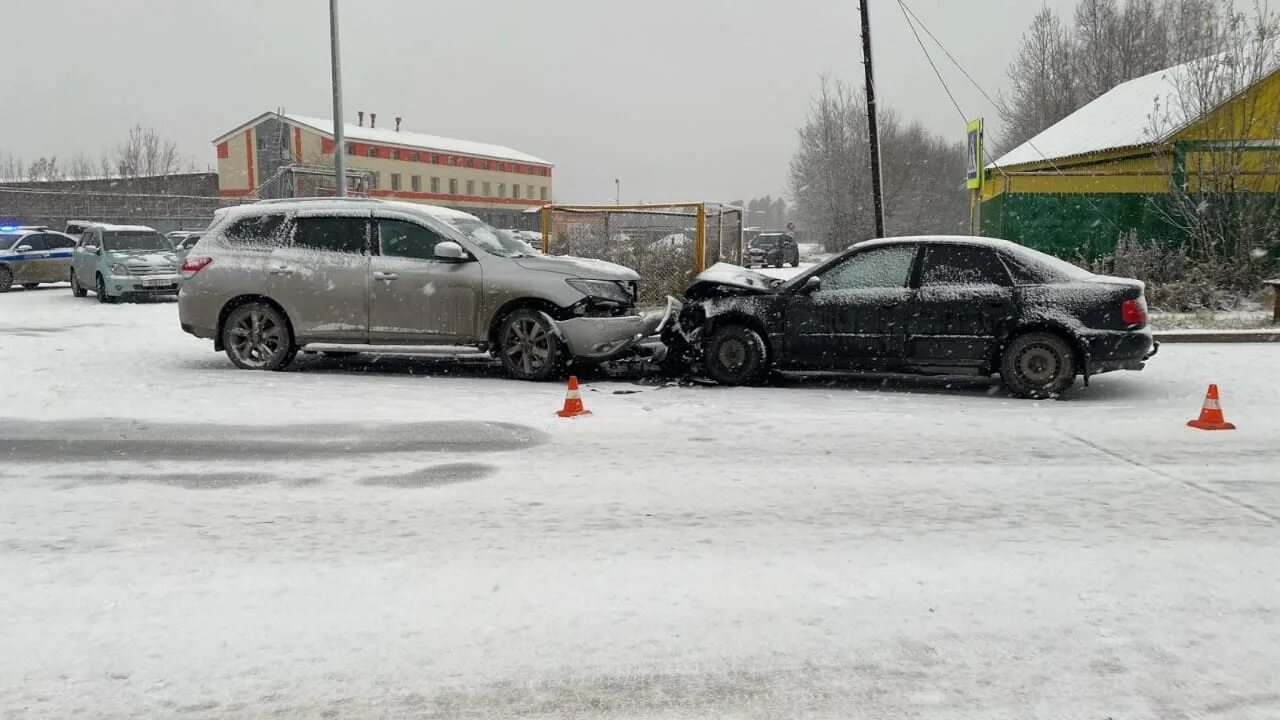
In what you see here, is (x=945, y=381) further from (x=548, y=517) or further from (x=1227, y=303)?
(x=1227, y=303)

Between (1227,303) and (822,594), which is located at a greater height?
(1227,303)

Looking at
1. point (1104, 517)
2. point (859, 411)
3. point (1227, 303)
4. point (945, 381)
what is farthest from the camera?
point (1227, 303)

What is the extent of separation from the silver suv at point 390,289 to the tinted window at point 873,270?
1940 mm

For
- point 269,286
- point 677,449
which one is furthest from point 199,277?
point 677,449

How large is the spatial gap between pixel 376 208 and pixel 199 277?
211 cm

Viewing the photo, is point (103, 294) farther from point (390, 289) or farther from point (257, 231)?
point (390, 289)

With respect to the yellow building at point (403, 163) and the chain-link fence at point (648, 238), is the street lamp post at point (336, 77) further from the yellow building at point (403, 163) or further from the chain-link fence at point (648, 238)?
the yellow building at point (403, 163)

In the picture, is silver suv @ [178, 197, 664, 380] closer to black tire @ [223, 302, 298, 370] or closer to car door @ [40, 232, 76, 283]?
black tire @ [223, 302, 298, 370]

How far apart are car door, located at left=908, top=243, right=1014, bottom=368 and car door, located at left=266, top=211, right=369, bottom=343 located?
5726 millimetres

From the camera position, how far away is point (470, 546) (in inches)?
186

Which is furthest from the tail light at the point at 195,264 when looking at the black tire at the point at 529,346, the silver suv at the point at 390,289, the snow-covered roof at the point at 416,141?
the snow-covered roof at the point at 416,141

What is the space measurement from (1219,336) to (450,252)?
10258 mm

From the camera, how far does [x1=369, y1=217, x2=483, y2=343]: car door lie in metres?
10.2

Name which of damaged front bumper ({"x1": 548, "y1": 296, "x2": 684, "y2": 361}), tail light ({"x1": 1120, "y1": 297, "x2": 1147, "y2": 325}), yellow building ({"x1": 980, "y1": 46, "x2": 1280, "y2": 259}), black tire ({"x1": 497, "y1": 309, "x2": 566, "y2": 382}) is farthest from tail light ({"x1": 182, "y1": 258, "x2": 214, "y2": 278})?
yellow building ({"x1": 980, "y1": 46, "x2": 1280, "y2": 259})
